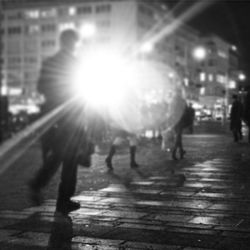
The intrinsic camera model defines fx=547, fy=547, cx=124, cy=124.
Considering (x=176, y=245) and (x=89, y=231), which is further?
(x=89, y=231)

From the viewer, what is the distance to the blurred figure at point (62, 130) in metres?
6.84

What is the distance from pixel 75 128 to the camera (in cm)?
Answer: 690

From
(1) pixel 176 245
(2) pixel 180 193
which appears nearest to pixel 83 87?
(2) pixel 180 193

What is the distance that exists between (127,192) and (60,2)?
12020 centimetres

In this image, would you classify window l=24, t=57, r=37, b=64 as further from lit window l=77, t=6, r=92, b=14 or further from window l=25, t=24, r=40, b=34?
lit window l=77, t=6, r=92, b=14

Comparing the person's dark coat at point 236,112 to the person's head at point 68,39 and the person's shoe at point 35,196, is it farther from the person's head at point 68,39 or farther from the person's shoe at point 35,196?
the person's shoe at point 35,196

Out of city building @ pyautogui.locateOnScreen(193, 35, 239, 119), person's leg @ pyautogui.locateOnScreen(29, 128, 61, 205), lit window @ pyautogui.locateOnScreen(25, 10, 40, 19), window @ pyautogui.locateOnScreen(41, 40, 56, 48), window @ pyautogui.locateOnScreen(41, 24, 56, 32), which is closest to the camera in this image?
person's leg @ pyautogui.locateOnScreen(29, 128, 61, 205)

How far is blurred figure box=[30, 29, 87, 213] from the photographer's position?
22.4 ft

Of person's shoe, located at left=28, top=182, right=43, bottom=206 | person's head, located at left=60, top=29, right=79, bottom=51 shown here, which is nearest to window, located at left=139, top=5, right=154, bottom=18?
person's head, located at left=60, top=29, right=79, bottom=51

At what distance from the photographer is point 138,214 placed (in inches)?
237

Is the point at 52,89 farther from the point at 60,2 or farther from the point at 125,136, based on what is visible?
the point at 60,2

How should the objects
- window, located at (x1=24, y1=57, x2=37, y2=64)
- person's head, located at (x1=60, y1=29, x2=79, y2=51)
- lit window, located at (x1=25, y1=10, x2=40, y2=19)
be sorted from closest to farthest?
person's head, located at (x1=60, y1=29, x2=79, y2=51) < window, located at (x1=24, y1=57, x2=37, y2=64) < lit window, located at (x1=25, y1=10, x2=40, y2=19)

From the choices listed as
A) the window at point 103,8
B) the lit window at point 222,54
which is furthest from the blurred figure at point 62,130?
the lit window at point 222,54

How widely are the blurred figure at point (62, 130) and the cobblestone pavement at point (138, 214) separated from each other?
284 millimetres
